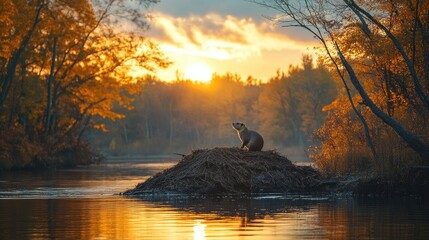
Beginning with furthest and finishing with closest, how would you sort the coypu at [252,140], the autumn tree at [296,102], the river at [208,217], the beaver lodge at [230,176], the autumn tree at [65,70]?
1. the autumn tree at [296,102]
2. the autumn tree at [65,70]
3. the coypu at [252,140]
4. the beaver lodge at [230,176]
5. the river at [208,217]

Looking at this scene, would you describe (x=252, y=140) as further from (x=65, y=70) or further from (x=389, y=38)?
(x=65, y=70)

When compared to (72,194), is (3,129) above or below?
above

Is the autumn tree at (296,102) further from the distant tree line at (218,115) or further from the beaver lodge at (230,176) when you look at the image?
the beaver lodge at (230,176)

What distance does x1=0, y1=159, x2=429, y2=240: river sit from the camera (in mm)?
16500

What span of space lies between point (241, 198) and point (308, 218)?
6.77 meters

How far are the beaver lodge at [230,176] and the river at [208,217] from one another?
45.5 inches

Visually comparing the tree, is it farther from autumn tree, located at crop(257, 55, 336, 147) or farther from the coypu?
autumn tree, located at crop(257, 55, 336, 147)

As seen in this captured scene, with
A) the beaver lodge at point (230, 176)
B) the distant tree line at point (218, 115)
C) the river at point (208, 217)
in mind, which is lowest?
the river at point (208, 217)

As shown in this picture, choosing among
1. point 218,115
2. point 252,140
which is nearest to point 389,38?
point 252,140

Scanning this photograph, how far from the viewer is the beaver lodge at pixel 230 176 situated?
2762 cm

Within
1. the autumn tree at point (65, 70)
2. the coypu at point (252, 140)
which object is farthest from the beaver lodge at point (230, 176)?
the autumn tree at point (65, 70)

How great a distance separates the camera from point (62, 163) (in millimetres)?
57688

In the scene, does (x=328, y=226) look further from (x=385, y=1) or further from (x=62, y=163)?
(x=62, y=163)

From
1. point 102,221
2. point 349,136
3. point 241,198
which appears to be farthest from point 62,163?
point 102,221
